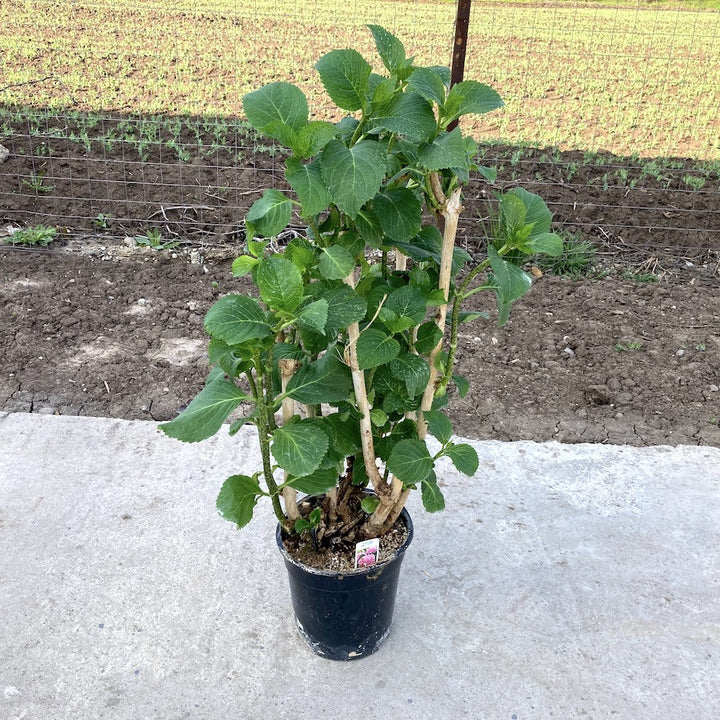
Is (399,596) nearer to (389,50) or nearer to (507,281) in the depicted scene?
(507,281)

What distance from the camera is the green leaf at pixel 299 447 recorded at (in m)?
1.56

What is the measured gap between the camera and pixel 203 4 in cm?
930

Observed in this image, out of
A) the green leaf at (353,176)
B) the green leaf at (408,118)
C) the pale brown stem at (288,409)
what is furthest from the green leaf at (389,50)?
the pale brown stem at (288,409)

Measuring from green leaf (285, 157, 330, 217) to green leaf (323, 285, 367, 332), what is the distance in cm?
20

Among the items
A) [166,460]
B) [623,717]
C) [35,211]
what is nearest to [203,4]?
[35,211]

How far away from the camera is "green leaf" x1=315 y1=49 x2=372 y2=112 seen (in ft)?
4.66

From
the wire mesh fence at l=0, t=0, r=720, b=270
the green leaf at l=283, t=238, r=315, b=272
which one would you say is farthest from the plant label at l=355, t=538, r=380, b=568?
the wire mesh fence at l=0, t=0, r=720, b=270

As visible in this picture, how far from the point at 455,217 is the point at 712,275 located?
3.46m

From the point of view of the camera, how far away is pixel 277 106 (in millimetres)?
1493

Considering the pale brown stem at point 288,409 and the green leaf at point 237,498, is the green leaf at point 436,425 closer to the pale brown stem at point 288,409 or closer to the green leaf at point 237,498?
the pale brown stem at point 288,409

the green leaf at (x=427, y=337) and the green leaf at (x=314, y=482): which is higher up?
the green leaf at (x=427, y=337)

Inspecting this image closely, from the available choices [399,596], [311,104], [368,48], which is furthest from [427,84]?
[368,48]

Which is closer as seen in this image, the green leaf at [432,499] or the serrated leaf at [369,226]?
the serrated leaf at [369,226]

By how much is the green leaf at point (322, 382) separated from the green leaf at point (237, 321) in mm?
187
